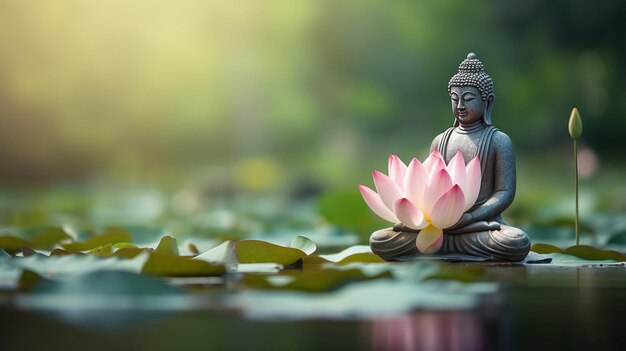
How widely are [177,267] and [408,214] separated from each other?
329mm

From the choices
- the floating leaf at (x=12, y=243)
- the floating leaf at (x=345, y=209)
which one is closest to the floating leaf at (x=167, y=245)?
the floating leaf at (x=12, y=243)

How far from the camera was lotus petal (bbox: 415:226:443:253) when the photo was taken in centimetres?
112

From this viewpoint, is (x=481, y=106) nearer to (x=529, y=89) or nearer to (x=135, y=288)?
(x=135, y=288)

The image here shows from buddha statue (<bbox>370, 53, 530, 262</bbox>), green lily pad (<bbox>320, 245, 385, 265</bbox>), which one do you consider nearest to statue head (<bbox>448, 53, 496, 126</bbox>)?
buddha statue (<bbox>370, 53, 530, 262</bbox>)

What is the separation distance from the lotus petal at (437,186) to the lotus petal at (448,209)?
1 cm

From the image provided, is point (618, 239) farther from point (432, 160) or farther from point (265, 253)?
point (265, 253)

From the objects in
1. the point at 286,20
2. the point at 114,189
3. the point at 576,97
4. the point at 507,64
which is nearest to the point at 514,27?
the point at 507,64

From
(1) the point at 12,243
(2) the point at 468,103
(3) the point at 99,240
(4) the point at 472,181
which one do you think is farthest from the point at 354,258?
(1) the point at 12,243

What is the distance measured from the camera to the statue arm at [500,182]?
1145mm

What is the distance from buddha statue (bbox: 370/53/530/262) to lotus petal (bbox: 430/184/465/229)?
3cm

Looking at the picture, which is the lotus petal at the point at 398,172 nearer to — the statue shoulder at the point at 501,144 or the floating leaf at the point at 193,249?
the statue shoulder at the point at 501,144

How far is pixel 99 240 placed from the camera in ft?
4.12

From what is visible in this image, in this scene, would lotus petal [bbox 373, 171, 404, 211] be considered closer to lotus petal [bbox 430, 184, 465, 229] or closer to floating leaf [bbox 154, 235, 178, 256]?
lotus petal [bbox 430, 184, 465, 229]

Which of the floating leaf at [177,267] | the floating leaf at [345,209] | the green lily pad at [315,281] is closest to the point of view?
the green lily pad at [315,281]
